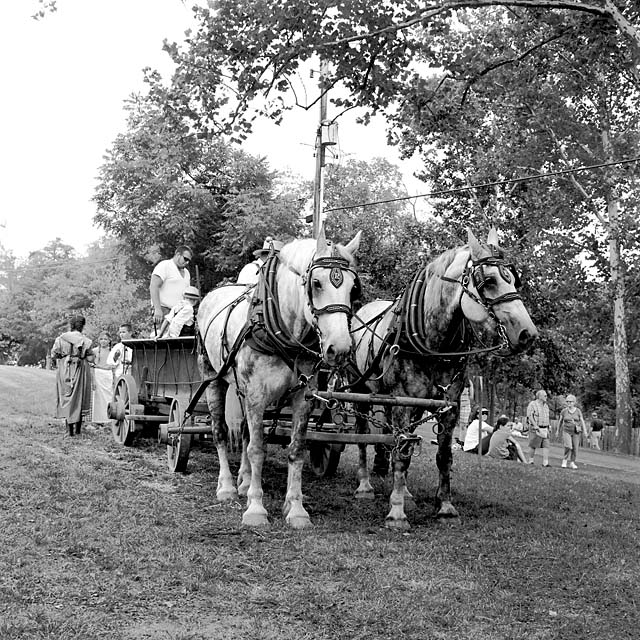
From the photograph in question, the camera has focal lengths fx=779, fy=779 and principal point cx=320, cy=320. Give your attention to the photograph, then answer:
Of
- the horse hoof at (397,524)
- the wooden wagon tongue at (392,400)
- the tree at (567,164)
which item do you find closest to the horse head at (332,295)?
the wooden wagon tongue at (392,400)

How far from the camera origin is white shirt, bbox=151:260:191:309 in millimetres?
9867

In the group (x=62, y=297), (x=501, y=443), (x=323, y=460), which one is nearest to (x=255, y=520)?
(x=323, y=460)

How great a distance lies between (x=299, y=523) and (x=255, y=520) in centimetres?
35

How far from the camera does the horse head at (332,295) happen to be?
215 inches

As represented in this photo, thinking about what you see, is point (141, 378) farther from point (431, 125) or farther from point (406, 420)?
point (431, 125)

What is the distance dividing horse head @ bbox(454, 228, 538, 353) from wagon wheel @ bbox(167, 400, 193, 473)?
3.60 m

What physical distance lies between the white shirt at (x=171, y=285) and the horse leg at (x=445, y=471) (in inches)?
168

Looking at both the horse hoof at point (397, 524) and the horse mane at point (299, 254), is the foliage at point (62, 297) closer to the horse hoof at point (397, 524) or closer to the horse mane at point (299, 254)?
the horse mane at point (299, 254)

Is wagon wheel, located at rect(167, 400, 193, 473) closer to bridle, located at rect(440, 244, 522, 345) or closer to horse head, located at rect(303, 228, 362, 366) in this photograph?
horse head, located at rect(303, 228, 362, 366)

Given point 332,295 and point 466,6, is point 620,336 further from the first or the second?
point 332,295

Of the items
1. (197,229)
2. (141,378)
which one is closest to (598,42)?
(141,378)

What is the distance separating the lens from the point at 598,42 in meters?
11.8

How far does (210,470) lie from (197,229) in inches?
959

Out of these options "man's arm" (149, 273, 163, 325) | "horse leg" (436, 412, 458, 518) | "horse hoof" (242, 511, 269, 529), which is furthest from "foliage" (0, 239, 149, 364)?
A: "horse hoof" (242, 511, 269, 529)
